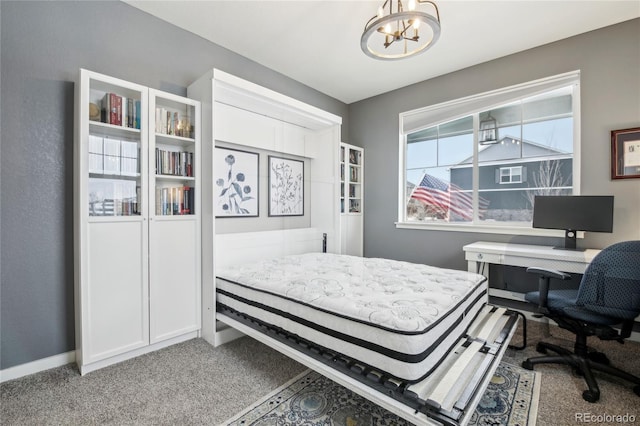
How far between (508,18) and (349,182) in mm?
2461

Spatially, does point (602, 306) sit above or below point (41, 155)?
below

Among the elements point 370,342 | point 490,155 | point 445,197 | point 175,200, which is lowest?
point 370,342

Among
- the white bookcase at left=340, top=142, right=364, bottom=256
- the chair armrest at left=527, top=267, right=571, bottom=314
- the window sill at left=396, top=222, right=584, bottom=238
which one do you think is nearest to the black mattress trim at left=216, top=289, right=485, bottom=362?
the chair armrest at left=527, top=267, right=571, bottom=314

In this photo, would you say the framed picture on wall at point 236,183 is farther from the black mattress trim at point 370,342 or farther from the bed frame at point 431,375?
the black mattress trim at point 370,342

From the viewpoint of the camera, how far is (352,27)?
2705 millimetres

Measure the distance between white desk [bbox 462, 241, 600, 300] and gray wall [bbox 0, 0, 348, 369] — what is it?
3578 millimetres

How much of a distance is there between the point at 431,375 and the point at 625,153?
9.39ft

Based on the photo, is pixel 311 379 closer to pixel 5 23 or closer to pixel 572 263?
pixel 572 263

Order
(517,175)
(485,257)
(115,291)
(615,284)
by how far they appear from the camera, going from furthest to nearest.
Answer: (517,175) → (485,257) → (115,291) → (615,284)

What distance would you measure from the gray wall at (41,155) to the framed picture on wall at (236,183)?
106 cm

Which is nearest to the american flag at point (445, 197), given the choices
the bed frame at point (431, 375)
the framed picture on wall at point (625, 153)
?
the framed picture on wall at point (625, 153)

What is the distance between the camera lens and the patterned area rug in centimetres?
154
